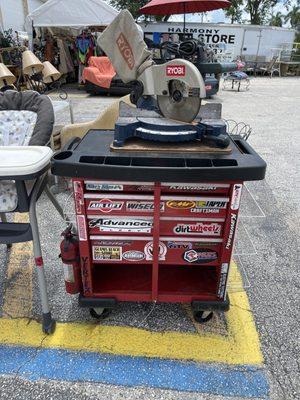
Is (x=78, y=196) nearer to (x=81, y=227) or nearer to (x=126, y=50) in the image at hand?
(x=81, y=227)

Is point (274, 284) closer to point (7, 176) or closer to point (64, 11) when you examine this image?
point (7, 176)

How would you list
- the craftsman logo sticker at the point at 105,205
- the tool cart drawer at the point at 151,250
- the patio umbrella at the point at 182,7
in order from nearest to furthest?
the craftsman logo sticker at the point at 105,205
the tool cart drawer at the point at 151,250
the patio umbrella at the point at 182,7

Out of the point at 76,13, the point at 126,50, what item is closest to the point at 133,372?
the point at 126,50

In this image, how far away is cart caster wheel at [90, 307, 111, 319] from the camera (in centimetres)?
202

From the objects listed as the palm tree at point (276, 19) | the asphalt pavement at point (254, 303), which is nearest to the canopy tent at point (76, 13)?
the asphalt pavement at point (254, 303)

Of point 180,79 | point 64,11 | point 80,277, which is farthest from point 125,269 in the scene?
point 64,11

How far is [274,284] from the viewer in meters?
2.40

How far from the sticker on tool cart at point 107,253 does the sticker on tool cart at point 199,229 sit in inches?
14.2

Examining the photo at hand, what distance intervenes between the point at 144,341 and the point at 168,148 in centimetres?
115

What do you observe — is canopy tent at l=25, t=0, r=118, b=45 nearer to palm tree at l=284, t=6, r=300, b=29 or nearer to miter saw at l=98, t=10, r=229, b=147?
miter saw at l=98, t=10, r=229, b=147

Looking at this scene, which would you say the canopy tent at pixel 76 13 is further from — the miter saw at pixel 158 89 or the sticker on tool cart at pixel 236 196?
the sticker on tool cart at pixel 236 196

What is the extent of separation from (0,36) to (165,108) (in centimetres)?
1169

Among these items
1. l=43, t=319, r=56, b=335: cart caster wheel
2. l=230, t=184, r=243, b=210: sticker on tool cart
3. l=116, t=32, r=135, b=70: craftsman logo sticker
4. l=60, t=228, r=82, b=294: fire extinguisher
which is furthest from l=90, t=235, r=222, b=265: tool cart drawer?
l=116, t=32, r=135, b=70: craftsman logo sticker

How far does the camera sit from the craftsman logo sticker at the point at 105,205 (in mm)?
1698
